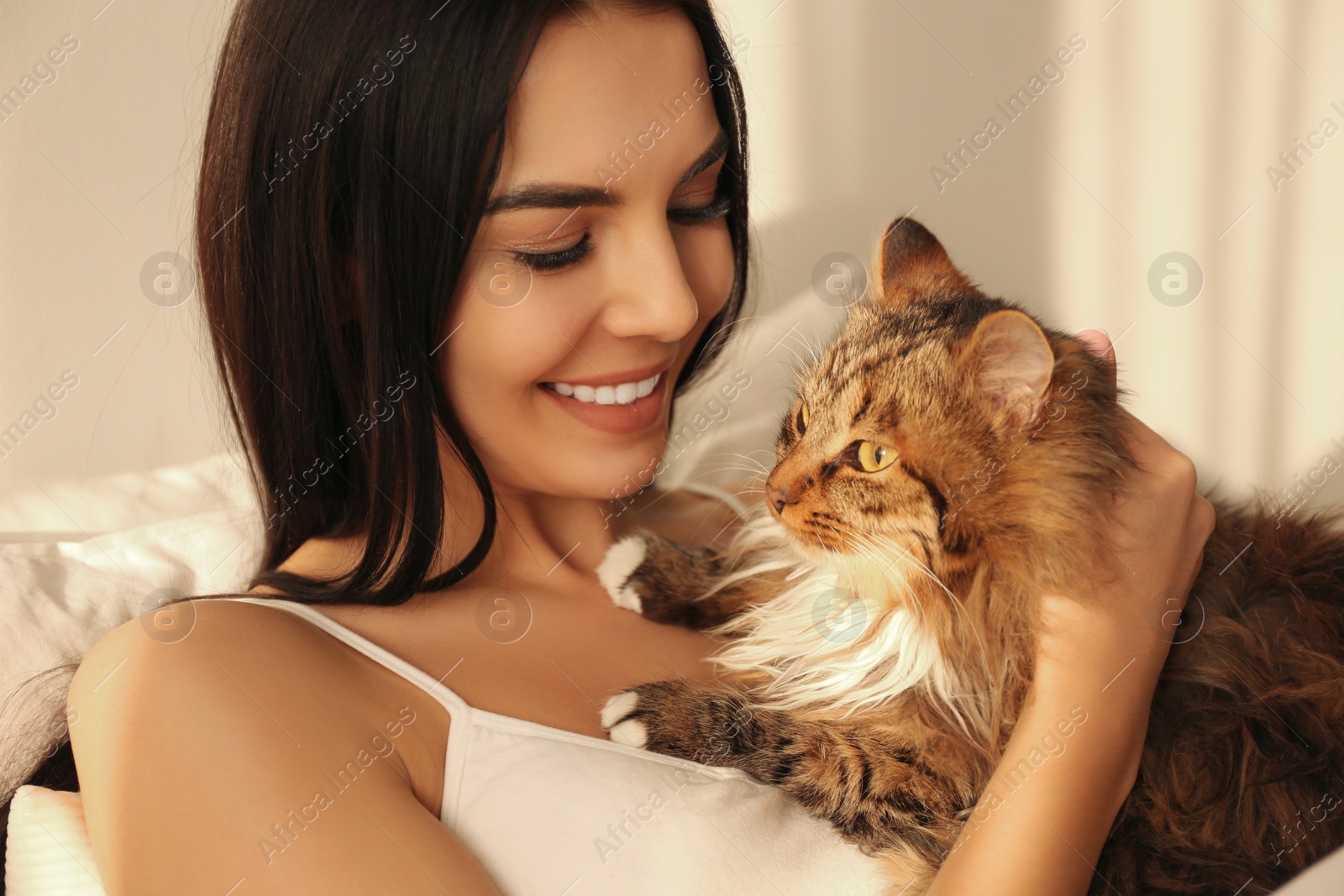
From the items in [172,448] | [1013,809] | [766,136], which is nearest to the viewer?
[1013,809]

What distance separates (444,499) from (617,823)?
638 millimetres

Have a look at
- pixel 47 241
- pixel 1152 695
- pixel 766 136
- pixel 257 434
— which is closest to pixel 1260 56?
pixel 766 136

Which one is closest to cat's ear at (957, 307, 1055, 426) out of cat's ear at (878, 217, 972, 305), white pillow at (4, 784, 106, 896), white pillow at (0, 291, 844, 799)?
cat's ear at (878, 217, 972, 305)

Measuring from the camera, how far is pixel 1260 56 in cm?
256

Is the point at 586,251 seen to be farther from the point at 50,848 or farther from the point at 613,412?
the point at 50,848

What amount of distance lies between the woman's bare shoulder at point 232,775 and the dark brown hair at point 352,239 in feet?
0.79

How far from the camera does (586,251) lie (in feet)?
4.37

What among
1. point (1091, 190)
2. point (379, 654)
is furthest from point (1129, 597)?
point (1091, 190)

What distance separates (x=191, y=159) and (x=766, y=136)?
5.23 ft

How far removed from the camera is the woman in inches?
42.5

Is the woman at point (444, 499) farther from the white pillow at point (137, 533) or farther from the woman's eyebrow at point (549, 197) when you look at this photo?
the white pillow at point (137, 533)

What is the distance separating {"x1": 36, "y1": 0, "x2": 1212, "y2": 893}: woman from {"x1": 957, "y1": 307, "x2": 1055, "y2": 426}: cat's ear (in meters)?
0.21

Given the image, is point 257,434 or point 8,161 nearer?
point 257,434

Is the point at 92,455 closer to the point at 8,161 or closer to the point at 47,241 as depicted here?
the point at 47,241
